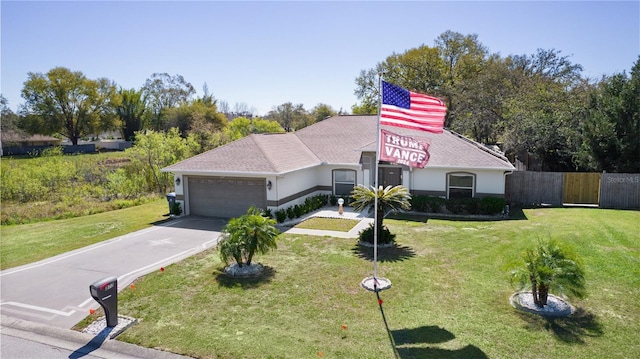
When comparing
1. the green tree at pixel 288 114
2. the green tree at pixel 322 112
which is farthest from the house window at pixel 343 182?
the green tree at pixel 288 114

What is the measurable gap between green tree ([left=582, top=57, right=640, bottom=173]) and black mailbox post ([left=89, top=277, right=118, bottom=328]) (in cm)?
2237

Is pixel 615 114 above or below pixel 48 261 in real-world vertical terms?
above

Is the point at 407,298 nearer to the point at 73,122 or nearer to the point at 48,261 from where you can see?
the point at 48,261

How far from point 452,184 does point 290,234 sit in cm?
871

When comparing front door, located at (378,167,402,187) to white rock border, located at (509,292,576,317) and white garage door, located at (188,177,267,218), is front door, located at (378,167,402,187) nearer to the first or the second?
white garage door, located at (188,177,267,218)

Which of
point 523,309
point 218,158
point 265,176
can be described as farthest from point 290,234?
point 523,309

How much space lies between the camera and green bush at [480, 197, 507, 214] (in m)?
17.7

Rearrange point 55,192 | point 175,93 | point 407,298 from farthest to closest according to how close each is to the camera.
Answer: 1. point 175,93
2. point 55,192
3. point 407,298

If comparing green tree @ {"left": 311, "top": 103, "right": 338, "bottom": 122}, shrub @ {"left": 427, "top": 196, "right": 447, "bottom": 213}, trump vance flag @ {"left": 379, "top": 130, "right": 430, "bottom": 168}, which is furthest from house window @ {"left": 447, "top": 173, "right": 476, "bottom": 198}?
green tree @ {"left": 311, "top": 103, "right": 338, "bottom": 122}

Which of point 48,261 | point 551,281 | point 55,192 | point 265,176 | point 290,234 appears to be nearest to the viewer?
point 551,281

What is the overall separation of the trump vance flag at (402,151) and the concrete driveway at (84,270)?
24.4ft

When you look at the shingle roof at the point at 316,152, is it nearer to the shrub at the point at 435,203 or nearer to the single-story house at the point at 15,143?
the shrub at the point at 435,203

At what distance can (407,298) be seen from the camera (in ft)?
30.0

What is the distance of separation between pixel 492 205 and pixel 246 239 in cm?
1197
